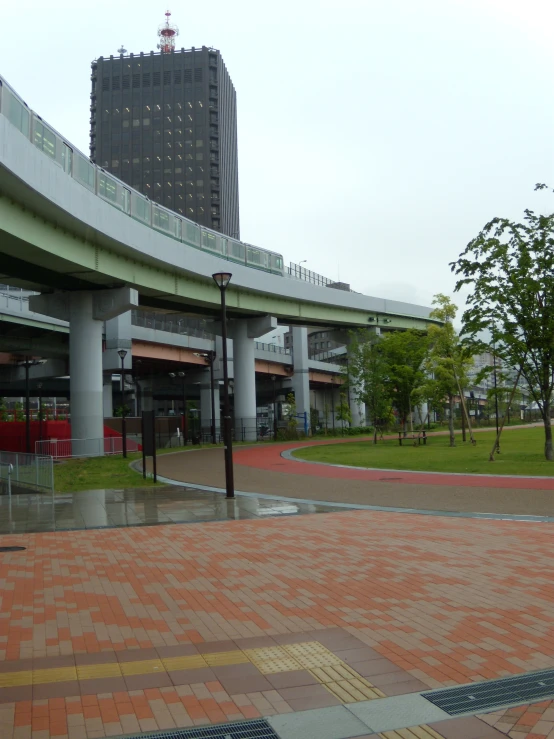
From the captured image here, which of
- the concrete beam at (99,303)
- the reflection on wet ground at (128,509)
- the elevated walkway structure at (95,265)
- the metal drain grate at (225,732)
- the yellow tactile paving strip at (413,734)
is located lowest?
the reflection on wet ground at (128,509)

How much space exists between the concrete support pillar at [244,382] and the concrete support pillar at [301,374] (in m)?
17.2

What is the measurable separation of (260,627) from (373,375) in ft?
132

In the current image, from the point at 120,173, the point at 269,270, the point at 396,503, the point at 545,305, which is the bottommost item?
the point at 396,503

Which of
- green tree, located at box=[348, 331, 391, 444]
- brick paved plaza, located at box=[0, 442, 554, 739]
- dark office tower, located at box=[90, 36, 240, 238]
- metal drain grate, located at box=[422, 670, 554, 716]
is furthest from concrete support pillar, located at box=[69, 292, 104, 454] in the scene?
dark office tower, located at box=[90, 36, 240, 238]

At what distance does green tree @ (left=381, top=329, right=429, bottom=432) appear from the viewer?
45922mm

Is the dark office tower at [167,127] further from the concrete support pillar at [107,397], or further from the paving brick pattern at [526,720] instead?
the paving brick pattern at [526,720]

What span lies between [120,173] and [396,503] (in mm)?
123992

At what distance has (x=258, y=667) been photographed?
5645 millimetres

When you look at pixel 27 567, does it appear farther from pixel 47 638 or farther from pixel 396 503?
pixel 396 503

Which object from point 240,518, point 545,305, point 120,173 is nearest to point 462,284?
point 545,305

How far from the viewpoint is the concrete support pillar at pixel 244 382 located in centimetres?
5131

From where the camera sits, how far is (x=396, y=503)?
16.0 meters

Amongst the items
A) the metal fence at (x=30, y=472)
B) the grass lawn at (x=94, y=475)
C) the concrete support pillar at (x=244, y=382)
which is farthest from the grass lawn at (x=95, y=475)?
the concrete support pillar at (x=244, y=382)

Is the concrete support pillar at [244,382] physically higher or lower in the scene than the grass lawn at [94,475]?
higher
